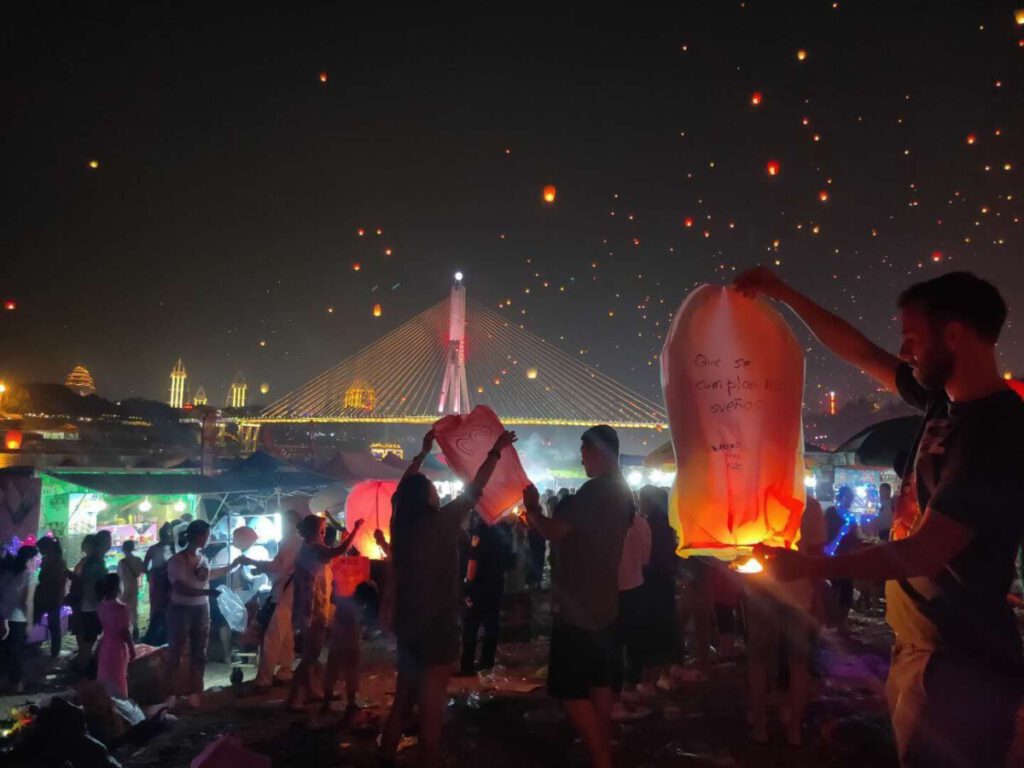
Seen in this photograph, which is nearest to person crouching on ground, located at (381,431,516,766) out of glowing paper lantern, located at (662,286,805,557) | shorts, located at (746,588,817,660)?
glowing paper lantern, located at (662,286,805,557)

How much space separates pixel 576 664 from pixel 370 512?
15.2 feet

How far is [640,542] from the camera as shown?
5.83 meters

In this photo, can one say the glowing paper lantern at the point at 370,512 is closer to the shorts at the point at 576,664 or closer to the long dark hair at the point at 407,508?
the long dark hair at the point at 407,508

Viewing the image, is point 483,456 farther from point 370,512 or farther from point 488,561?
point 370,512

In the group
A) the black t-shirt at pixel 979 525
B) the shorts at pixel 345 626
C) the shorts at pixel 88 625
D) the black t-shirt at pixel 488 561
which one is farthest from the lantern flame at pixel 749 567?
the shorts at pixel 88 625

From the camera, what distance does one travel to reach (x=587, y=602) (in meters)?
3.73

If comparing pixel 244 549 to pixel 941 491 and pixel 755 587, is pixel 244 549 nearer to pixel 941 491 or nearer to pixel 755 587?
pixel 755 587

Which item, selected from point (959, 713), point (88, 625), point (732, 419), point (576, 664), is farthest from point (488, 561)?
point (959, 713)

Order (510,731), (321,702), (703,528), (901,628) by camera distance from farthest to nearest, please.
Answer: (321,702), (510,731), (703,528), (901,628)

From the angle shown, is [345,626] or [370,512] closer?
[345,626]

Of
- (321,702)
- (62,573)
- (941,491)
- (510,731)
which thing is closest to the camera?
(941,491)

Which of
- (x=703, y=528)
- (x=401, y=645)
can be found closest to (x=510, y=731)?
(x=401, y=645)

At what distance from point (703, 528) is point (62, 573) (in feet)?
29.8

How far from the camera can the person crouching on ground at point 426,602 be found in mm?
4066
